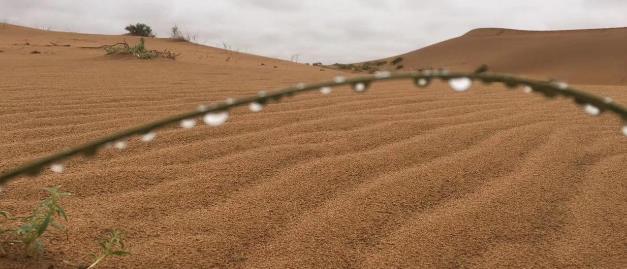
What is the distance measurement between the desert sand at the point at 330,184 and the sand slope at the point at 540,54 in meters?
10.5

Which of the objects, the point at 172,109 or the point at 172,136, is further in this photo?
the point at 172,109

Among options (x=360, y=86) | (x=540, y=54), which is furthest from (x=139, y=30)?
(x=360, y=86)

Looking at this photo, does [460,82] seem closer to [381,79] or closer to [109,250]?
[381,79]

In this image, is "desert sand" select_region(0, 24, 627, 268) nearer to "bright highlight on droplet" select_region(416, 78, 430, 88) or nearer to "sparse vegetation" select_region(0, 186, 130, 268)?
"sparse vegetation" select_region(0, 186, 130, 268)

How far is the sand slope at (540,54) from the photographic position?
13272 mm

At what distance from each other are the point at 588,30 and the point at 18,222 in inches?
801

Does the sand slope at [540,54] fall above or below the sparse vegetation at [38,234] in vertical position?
above

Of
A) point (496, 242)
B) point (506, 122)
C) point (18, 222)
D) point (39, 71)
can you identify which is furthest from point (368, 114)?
point (39, 71)

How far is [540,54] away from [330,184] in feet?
52.0

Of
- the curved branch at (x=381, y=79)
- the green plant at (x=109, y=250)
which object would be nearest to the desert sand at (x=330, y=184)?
the green plant at (x=109, y=250)

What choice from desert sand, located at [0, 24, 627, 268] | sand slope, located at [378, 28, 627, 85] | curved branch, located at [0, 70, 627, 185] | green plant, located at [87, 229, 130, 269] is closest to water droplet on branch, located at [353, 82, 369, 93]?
curved branch, located at [0, 70, 627, 185]

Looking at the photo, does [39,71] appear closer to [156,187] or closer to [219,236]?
[156,187]

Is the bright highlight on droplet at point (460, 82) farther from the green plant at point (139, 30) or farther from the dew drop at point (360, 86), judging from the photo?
the green plant at point (139, 30)

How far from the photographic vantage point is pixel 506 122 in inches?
114
